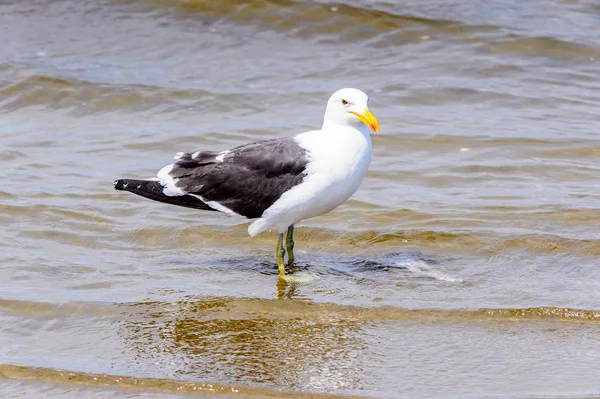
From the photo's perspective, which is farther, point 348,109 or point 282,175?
point 348,109

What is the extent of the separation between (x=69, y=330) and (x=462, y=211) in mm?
3446

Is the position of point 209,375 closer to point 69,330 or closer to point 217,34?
point 69,330

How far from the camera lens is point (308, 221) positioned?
25.1ft

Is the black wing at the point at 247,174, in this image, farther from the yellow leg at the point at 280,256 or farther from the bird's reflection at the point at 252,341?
the bird's reflection at the point at 252,341

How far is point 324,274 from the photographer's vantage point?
648 centimetres

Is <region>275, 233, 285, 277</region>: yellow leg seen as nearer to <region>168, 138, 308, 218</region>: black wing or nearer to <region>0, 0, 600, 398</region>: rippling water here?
<region>0, 0, 600, 398</region>: rippling water

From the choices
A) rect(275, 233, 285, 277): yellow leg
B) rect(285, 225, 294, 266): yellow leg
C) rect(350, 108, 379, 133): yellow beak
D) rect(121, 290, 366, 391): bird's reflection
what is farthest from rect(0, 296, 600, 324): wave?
rect(350, 108, 379, 133): yellow beak

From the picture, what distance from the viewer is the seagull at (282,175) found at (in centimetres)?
624

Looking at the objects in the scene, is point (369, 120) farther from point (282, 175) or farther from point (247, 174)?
point (247, 174)

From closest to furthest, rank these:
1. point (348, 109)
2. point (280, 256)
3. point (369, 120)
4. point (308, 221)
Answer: point (369, 120)
point (348, 109)
point (280, 256)
point (308, 221)

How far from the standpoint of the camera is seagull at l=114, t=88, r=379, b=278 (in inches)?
246

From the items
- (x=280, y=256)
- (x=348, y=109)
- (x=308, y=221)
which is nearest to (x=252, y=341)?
(x=280, y=256)

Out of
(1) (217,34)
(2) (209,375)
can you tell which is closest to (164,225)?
(2) (209,375)

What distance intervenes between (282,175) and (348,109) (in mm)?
619
